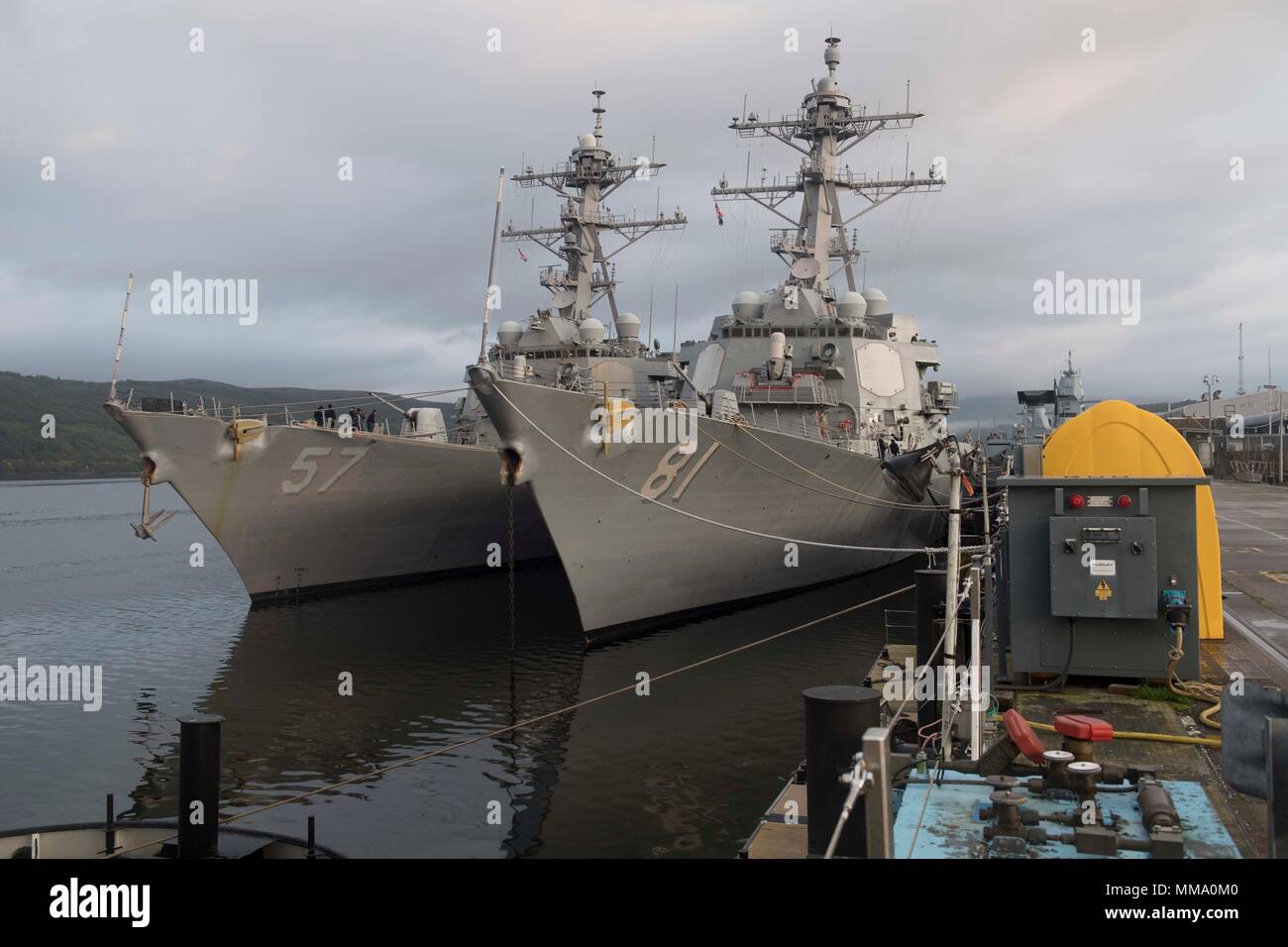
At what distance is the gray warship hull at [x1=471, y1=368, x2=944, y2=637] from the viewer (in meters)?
13.3

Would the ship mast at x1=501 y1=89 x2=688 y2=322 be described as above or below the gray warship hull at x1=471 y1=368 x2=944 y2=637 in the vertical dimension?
above

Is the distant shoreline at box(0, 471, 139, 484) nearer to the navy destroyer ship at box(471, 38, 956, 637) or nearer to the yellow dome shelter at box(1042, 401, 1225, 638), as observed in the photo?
the navy destroyer ship at box(471, 38, 956, 637)

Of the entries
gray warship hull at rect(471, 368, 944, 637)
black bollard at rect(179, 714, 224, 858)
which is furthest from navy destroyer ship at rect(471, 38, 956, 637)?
black bollard at rect(179, 714, 224, 858)

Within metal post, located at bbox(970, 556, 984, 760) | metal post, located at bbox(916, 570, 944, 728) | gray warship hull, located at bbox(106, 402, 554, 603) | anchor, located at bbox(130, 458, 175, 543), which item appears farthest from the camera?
gray warship hull, located at bbox(106, 402, 554, 603)

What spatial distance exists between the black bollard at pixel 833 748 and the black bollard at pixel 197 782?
11.4 feet

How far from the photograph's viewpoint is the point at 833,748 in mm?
4191

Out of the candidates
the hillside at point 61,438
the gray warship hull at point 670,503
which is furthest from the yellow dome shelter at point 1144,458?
the hillside at point 61,438

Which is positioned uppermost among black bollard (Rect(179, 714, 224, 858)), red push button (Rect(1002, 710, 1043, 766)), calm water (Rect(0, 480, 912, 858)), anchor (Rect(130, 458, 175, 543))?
anchor (Rect(130, 458, 175, 543))

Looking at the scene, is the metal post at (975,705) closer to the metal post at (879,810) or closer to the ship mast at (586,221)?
the metal post at (879,810)

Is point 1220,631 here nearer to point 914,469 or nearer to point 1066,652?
point 1066,652

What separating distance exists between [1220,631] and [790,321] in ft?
48.7

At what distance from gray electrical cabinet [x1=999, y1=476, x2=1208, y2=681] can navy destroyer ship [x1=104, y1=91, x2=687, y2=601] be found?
8.41m

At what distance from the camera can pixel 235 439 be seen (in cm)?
1770
